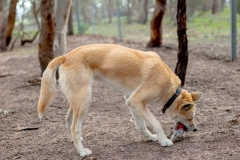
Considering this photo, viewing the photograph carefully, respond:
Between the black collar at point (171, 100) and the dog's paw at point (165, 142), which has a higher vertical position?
the black collar at point (171, 100)

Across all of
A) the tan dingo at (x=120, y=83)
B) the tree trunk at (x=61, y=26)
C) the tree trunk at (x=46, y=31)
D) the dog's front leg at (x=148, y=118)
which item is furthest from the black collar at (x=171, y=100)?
the tree trunk at (x=61, y=26)

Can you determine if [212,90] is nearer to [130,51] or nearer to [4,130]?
[130,51]

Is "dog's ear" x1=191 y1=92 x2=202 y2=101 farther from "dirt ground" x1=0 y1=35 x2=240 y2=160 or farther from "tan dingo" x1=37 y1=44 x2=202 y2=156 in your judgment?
"dirt ground" x1=0 y1=35 x2=240 y2=160

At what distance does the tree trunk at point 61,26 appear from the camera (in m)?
8.07

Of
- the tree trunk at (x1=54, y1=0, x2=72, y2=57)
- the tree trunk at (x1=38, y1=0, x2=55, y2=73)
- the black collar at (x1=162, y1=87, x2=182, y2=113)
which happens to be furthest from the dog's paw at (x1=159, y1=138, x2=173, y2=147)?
the tree trunk at (x1=54, y1=0, x2=72, y2=57)

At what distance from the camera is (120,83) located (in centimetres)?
425

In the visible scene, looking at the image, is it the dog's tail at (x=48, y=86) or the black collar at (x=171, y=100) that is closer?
the dog's tail at (x=48, y=86)

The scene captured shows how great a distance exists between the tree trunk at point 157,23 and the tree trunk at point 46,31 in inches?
201

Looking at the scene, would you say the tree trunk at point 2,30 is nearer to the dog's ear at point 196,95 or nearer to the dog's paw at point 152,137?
the dog's paw at point 152,137

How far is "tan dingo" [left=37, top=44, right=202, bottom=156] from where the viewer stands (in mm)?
4027

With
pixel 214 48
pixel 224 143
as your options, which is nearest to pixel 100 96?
pixel 224 143

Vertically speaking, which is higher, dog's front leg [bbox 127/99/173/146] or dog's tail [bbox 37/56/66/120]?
dog's tail [bbox 37/56/66/120]

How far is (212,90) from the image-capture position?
6551 millimetres

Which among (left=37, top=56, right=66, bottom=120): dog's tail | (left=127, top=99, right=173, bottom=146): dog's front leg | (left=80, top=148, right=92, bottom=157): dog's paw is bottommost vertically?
(left=80, top=148, right=92, bottom=157): dog's paw
